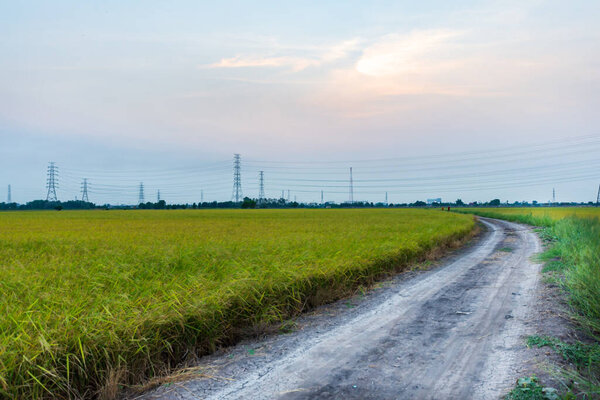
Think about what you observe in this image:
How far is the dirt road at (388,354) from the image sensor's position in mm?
3533

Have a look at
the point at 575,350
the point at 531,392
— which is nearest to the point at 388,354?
the point at 531,392

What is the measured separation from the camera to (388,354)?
171 inches

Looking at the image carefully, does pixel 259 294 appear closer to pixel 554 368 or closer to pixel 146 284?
pixel 146 284

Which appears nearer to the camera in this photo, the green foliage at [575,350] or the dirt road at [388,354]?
the dirt road at [388,354]

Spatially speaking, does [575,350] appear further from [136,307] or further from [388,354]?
[136,307]

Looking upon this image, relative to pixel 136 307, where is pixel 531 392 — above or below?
below

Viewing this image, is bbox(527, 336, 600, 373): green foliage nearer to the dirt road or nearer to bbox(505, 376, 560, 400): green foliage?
the dirt road

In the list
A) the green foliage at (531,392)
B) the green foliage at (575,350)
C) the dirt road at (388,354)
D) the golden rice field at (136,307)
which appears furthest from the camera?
the green foliage at (575,350)

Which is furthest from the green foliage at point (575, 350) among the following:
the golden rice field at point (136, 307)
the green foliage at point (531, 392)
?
the golden rice field at point (136, 307)

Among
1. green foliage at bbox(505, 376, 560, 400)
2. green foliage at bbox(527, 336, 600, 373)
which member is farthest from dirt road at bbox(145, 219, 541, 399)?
green foliage at bbox(527, 336, 600, 373)

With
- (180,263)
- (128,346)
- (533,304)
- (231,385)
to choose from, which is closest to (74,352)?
(128,346)

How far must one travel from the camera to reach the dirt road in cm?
353

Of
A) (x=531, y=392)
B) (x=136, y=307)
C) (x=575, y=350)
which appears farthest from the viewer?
(x=136, y=307)

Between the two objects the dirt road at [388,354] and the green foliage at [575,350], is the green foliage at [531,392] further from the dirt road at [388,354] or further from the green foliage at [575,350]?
the green foliage at [575,350]
